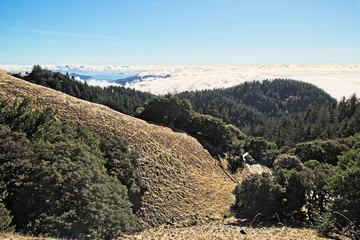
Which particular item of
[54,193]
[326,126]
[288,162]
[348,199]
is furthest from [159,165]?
[326,126]

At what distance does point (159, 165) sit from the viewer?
32656mm

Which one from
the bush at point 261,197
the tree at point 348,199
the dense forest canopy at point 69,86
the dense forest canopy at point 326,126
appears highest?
the dense forest canopy at point 69,86

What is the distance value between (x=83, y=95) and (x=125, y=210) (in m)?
112

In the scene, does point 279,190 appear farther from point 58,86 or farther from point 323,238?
point 58,86

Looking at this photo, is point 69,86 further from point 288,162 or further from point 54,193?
point 54,193

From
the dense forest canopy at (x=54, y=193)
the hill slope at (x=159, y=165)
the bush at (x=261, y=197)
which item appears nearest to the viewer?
the dense forest canopy at (x=54, y=193)

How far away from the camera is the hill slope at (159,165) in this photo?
89.8 ft

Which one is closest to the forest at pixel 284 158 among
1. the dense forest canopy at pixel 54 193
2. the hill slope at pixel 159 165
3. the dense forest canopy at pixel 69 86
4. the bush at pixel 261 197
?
the bush at pixel 261 197

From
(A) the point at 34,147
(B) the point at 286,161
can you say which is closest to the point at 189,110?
(B) the point at 286,161

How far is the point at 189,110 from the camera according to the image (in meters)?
54.9

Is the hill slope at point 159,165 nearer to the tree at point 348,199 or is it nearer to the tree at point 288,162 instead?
the tree at point 288,162

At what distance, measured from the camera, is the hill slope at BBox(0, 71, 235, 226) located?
27.4m

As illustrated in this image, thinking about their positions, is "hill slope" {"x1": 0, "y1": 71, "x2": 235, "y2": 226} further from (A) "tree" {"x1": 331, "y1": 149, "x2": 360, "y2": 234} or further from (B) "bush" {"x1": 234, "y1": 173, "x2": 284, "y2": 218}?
(A) "tree" {"x1": 331, "y1": 149, "x2": 360, "y2": 234}

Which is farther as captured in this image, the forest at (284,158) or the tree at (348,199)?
the forest at (284,158)
